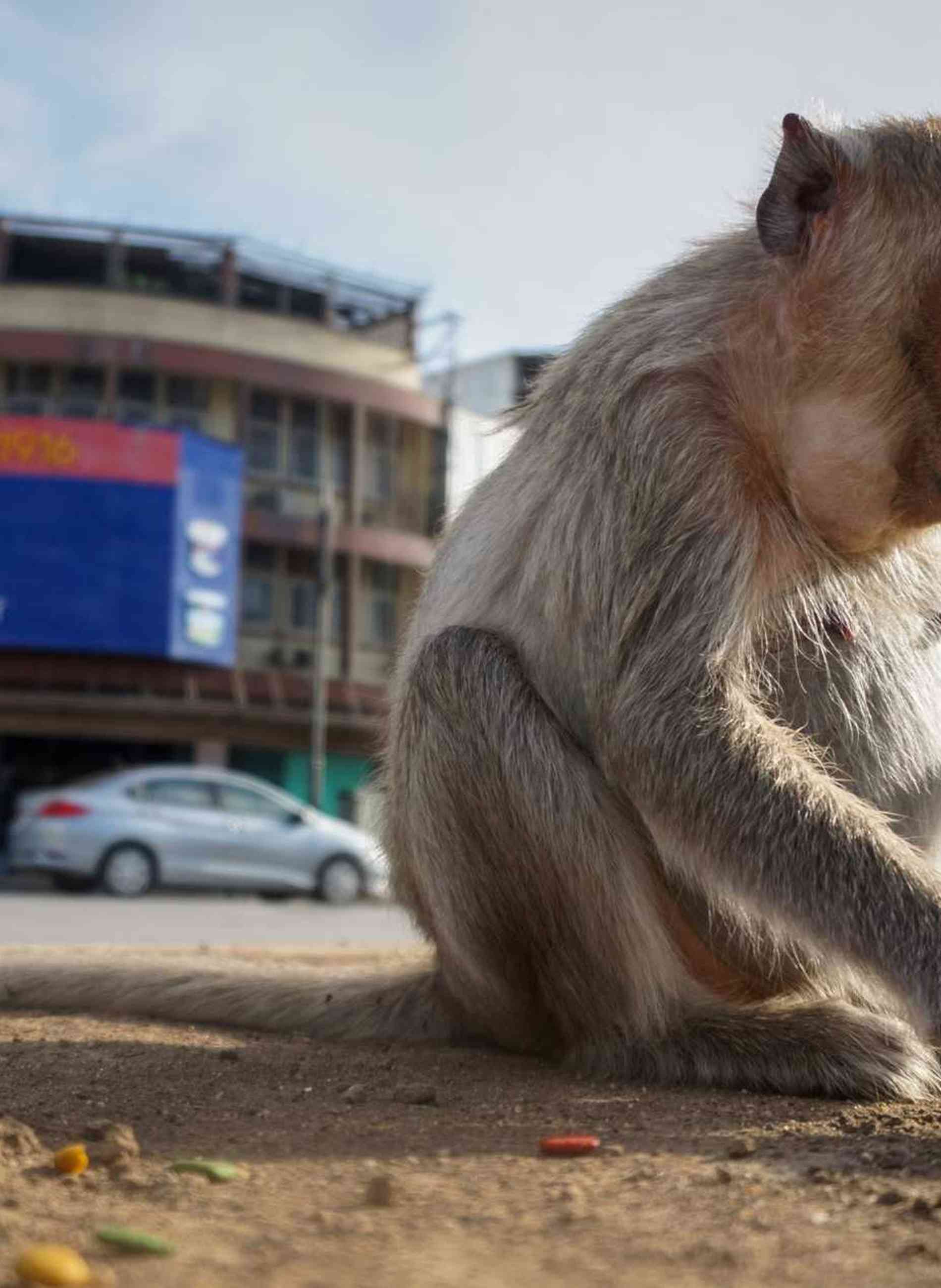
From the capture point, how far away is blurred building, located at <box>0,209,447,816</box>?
27.4 m

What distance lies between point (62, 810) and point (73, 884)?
61.6 inches

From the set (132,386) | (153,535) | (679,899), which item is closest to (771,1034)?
(679,899)

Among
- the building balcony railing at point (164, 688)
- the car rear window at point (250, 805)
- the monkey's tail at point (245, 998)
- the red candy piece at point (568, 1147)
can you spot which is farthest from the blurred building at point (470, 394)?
the red candy piece at point (568, 1147)

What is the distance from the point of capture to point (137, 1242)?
1597 millimetres

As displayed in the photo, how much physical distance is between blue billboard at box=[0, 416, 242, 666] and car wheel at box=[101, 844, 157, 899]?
9.36 meters

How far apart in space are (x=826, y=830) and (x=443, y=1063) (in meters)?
0.95

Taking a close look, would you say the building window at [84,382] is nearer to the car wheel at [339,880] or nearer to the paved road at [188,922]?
the paved road at [188,922]

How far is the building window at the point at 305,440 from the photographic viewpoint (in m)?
31.1

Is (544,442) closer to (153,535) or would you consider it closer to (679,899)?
(679,899)

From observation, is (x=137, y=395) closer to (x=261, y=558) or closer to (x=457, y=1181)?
(x=261, y=558)

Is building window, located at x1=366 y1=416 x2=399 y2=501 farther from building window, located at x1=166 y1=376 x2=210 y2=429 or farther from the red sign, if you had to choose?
the red sign

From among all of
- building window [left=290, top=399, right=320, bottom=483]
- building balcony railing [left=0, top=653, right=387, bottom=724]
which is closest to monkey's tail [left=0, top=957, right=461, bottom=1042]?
building balcony railing [left=0, top=653, right=387, bottom=724]

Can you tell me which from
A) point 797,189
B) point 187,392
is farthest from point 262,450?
point 797,189

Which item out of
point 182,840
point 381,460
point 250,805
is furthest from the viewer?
point 381,460
